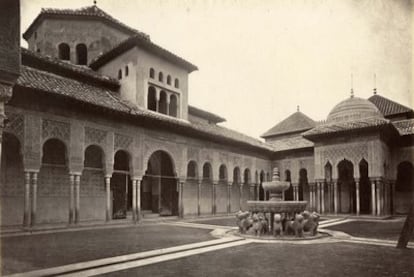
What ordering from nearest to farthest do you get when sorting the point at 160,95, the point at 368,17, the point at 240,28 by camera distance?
the point at 368,17, the point at 240,28, the point at 160,95

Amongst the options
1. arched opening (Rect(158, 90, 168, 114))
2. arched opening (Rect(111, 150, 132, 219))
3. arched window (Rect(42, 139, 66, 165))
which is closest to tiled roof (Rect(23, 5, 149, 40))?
arched opening (Rect(158, 90, 168, 114))

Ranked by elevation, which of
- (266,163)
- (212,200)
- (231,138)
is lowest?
(212,200)

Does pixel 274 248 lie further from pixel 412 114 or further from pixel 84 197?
pixel 412 114

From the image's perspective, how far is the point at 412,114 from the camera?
27.2 metres

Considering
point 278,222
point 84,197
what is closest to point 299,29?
point 278,222

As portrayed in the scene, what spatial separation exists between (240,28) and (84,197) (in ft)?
40.6

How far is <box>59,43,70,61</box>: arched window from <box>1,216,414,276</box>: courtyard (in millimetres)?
14228

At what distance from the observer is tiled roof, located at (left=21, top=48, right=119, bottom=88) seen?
599 inches

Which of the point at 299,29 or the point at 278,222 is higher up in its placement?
the point at 299,29

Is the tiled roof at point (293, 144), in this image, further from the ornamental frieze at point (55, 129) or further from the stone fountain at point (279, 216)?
the ornamental frieze at point (55, 129)

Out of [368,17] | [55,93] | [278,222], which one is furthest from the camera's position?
[55,93]

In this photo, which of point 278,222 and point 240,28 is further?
point 278,222

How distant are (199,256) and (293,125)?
95.7 feet

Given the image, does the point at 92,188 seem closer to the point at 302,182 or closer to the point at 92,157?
the point at 92,157
